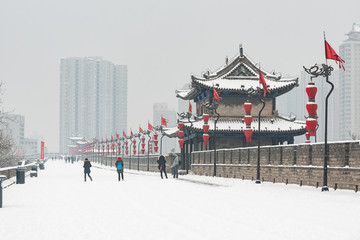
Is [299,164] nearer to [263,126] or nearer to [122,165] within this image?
[122,165]

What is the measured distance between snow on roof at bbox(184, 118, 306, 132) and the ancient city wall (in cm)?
1368

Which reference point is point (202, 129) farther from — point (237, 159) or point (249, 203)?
point (249, 203)

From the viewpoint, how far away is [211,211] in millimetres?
13922

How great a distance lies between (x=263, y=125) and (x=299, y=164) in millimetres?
27725

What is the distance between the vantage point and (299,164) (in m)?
24.6

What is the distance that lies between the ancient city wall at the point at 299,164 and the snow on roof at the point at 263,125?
1368 centimetres

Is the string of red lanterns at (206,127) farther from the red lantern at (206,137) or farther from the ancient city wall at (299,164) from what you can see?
the ancient city wall at (299,164)

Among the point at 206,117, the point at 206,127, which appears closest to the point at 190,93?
the point at 206,117

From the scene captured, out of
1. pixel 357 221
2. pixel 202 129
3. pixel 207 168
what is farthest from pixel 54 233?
pixel 202 129

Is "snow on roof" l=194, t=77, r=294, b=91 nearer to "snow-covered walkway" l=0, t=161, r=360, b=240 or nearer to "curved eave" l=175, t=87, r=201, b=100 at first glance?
"curved eave" l=175, t=87, r=201, b=100

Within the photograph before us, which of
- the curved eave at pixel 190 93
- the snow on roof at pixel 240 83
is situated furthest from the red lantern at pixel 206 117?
the curved eave at pixel 190 93

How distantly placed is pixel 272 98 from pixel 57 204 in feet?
134

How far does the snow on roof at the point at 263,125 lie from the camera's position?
168 feet

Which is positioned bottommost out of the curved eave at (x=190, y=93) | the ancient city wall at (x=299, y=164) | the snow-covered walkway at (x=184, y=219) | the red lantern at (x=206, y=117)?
the snow-covered walkway at (x=184, y=219)
